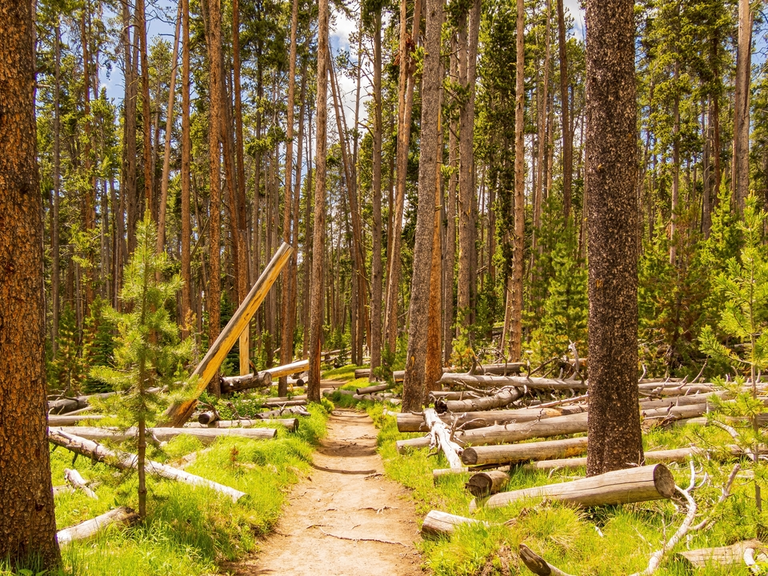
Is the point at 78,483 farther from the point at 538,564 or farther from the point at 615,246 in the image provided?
the point at 615,246

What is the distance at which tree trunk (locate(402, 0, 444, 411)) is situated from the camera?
10.4 metres

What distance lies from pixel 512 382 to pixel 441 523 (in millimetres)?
6304

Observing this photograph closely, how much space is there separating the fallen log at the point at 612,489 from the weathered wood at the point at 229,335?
18.7ft

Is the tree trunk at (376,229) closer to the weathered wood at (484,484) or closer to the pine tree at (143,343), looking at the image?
the weathered wood at (484,484)

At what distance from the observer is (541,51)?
32.0 m

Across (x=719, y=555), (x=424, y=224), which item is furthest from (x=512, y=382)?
(x=719, y=555)

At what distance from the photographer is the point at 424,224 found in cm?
1060

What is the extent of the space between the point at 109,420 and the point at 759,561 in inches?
203

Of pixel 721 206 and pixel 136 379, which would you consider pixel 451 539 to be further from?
pixel 721 206

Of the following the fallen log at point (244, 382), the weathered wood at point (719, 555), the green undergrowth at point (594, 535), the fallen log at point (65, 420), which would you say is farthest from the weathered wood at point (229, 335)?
the weathered wood at point (719, 555)

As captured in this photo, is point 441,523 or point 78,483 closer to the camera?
point 441,523

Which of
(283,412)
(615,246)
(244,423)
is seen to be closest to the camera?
(615,246)

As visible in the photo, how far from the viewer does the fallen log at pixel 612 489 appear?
4207 millimetres

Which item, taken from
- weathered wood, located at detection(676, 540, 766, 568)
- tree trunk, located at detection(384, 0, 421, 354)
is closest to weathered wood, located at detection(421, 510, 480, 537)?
weathered wood, located at detection(676, 540, 766, 568)
